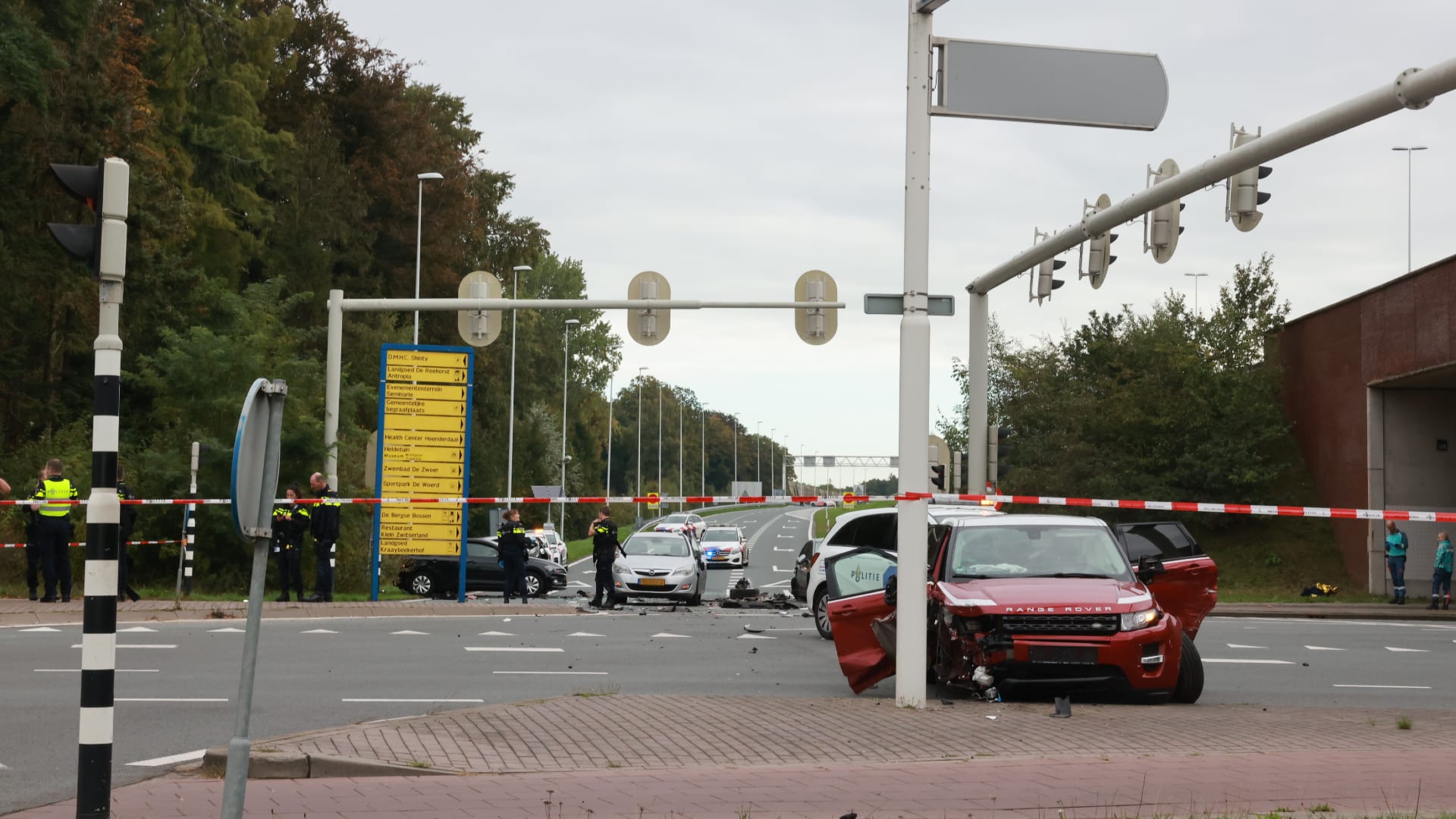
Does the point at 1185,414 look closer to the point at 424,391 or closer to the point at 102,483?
the point at 424,391

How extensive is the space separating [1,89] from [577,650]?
1991cm

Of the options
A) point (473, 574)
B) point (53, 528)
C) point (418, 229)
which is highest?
point (418, 229)

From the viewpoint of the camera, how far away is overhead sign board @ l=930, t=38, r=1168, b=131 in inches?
475

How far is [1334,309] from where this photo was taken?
3881cm

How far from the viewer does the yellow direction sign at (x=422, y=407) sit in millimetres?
26422

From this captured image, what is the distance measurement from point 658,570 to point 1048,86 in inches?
655

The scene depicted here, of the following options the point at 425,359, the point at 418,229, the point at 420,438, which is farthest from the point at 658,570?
the point at 418,229

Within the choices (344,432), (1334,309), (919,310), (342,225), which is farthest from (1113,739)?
(342,225)

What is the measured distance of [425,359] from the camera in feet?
87.6

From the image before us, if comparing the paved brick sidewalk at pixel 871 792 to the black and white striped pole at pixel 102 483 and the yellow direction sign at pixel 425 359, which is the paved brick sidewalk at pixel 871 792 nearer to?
the black and white striped pole at pixel 102 483

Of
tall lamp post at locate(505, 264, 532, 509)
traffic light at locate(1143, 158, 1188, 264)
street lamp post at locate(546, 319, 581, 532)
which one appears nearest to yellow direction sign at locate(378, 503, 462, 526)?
traffic light at locate(1143, 158, 1188, 264)

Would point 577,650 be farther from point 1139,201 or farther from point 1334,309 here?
point 1334,309

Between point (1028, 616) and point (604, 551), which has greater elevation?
point (1028, 616)

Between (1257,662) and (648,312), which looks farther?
(648,312)
